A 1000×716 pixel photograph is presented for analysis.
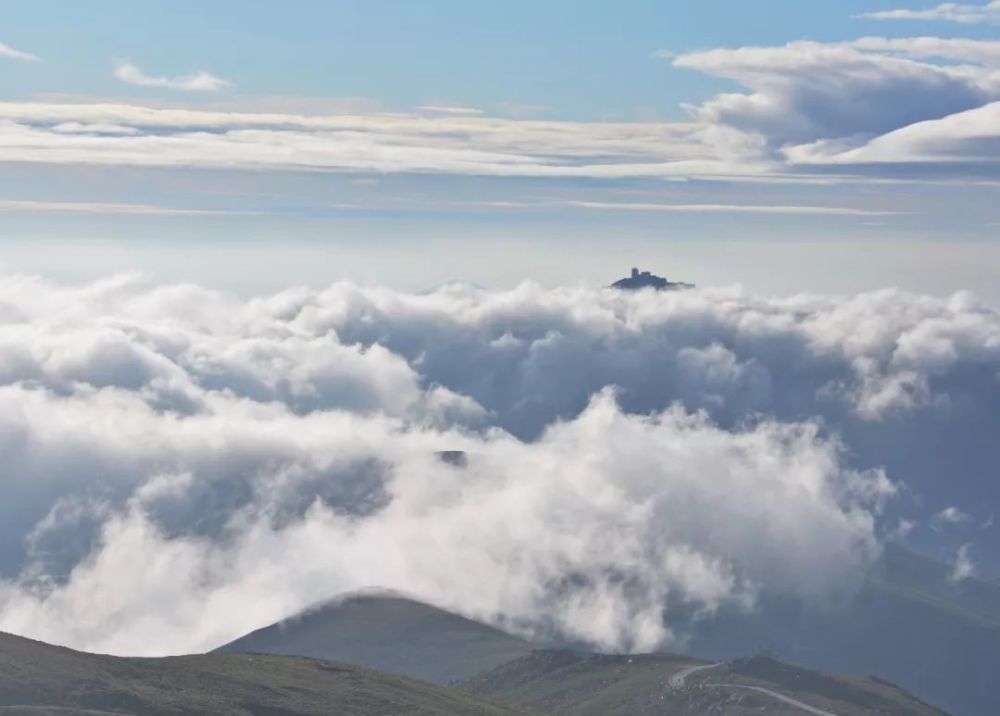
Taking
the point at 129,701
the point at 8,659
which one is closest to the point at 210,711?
the point at 129,701

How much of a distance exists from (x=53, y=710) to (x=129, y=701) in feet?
73.3

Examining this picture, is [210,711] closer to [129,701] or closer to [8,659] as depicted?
[129,701]

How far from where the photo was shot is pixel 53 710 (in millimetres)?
170875

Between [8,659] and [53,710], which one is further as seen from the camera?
[8,659]

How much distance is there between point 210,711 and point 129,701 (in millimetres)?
12144

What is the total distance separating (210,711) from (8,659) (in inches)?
1159

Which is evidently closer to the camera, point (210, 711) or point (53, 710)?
point (53, 710)

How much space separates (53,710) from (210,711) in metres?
31.8

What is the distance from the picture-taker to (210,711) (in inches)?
7825

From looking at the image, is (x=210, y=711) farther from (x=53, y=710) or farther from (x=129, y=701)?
(x=53, y=710)

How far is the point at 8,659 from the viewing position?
196 m

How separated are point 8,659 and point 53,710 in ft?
96.9
